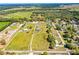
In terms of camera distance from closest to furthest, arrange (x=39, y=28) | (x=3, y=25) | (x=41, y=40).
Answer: (x=41, y=40) < (x=3, y=25) < (x=39, y=28)

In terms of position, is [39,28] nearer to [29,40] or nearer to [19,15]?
[29,40]

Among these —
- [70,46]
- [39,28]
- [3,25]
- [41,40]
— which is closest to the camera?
[70,46]

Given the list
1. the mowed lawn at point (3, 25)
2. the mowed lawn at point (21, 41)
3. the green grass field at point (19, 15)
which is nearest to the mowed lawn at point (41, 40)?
the mowed lawn at point (21, 41)

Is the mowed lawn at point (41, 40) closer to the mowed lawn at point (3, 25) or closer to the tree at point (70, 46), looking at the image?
the tree at point (70, 46)

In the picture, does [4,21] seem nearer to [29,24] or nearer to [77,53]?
[29,24]

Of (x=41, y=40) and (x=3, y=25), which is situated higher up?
(x=3, y=25)

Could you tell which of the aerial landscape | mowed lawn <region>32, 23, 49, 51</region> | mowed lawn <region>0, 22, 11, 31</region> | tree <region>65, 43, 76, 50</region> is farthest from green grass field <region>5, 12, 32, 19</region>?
tree <region>65, 43, 76, 50</region>

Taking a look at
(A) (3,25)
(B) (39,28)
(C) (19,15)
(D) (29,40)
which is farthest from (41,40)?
(A) (3,25)

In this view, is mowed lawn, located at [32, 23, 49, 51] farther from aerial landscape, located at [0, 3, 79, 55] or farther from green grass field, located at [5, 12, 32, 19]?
green grass field, located at [5, 12, 32, 19]
